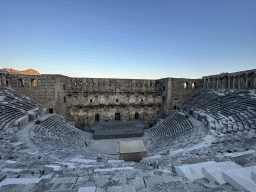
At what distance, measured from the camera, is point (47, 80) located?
17594mm

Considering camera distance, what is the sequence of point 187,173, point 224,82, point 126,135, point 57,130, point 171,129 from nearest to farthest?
point 187,173
point 57,130
point 171,129
point 126,135
point 224,82

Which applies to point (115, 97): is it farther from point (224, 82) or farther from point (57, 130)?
point (224, 82)

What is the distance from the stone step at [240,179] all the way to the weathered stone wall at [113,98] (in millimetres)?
19212

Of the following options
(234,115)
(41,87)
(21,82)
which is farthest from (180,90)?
(21,82)

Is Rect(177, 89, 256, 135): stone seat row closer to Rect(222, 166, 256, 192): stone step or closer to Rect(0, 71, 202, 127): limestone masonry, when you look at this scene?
Rect(0, 71, 202, 127): limestone masonry

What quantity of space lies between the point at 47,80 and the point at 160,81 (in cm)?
1881

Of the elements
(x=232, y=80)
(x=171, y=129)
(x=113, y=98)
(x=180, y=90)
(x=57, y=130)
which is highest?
(x=232, y=80)

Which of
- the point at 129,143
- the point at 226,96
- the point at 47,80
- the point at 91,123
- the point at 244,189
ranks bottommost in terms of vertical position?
the point at 91,123

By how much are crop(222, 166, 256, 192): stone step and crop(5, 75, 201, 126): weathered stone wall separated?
1921cm

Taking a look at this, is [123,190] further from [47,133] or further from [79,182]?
[47,133]

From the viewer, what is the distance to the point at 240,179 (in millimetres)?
2443

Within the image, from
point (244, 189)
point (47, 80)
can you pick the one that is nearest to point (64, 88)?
point (47, 80)

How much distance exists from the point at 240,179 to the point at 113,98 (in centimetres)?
2024

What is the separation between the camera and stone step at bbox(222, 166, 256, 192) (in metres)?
2.27
